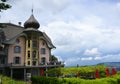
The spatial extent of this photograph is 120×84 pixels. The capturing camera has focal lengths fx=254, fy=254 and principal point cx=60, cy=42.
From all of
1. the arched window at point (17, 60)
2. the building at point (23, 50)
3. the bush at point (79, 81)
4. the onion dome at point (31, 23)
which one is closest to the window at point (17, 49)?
the building at point (23, 50)

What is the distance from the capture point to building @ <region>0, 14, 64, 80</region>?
6272cm

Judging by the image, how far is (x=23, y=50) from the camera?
66.2 metres

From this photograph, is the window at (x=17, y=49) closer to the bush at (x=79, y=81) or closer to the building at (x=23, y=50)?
the building at (x=23, y=50)

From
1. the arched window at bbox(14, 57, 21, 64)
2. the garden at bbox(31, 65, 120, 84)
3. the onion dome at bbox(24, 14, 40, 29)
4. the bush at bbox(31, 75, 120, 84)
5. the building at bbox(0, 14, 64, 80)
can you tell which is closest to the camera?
the bush at bbox(31, 75, 120, 84)

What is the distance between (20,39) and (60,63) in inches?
507

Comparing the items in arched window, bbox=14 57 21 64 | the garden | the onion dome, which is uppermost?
the onion dome

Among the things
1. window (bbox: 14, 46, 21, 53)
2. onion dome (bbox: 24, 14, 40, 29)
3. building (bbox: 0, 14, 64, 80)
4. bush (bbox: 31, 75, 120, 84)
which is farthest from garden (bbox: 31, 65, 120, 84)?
onion dome (bbox: 24, 14, 40, 29)

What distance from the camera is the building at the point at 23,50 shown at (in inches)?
2469

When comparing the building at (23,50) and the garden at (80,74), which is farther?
the building at (23,50)

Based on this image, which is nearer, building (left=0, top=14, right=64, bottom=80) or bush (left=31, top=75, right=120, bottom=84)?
bush (left=31, top=75, right=120, bottom=84)

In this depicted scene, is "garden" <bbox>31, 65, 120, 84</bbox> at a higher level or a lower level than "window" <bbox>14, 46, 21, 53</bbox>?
lower

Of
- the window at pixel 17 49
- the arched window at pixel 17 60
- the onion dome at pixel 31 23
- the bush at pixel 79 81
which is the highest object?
the onion dome at pixel 31 23

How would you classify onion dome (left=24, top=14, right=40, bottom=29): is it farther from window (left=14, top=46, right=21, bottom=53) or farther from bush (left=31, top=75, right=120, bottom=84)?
bush (left=31, top=75, right=120, bottom=84)

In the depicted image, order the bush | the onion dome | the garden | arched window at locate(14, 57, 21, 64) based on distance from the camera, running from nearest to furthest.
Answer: the bush → the garden → arched window at locate(14, 57, 21, 64) → the onion dome
